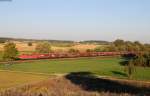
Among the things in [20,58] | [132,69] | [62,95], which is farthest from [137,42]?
[62,95]

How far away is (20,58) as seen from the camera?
5378cm

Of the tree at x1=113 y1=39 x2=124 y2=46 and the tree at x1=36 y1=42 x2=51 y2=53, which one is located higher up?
the tree at x1=113 y1=39 x2=124 y2=46

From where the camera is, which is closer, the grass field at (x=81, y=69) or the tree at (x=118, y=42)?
the grass field at (x=81, y=69)

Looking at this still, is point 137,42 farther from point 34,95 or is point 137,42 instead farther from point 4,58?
point 34,95

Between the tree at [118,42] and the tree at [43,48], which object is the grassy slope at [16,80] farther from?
the tree at [118,42]

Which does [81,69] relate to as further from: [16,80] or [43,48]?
[43,48]

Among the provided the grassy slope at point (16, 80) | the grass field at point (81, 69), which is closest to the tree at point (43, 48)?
the grass field at point (81, 69)

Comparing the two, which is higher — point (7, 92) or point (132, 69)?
point (7, 92)

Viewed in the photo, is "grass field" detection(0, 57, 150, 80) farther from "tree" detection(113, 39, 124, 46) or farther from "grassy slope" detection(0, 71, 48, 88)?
"tree" detection(113, 39, 124, 46)

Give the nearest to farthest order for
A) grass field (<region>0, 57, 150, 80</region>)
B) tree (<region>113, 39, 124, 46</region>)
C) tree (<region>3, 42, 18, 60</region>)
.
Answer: grass field (<region>0, 57, 150, 80</region>), tree (<region>3, 42, 18, 60</region>), tree (<region>113, 39, 124, 46</region>)

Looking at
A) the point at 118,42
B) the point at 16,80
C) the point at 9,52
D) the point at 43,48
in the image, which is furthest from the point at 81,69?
the point at 118,42

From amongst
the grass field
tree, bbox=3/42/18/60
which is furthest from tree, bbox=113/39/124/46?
the grass field

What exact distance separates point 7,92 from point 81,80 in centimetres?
2340

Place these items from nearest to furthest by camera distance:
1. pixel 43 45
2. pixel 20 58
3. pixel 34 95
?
pixel 34 95, pixel 20 58, pixel 43 45
